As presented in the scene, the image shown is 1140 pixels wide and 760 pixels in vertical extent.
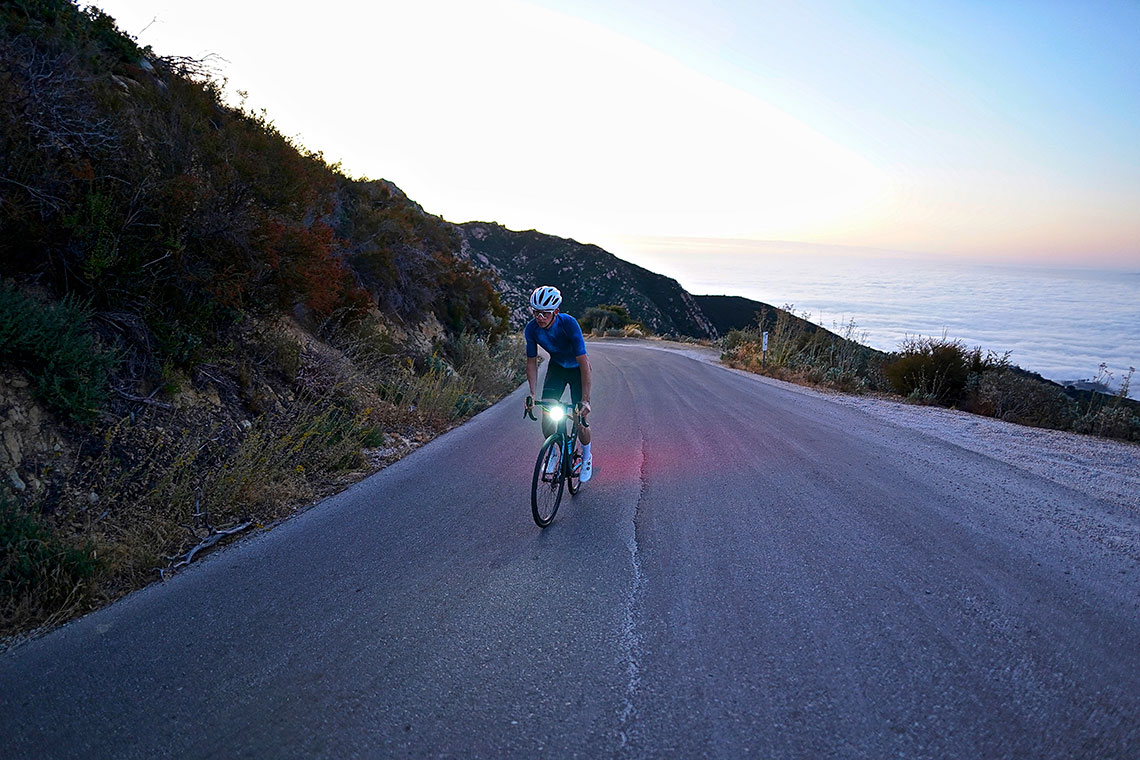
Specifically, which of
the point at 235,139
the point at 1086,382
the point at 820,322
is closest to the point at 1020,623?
the point at 235,139

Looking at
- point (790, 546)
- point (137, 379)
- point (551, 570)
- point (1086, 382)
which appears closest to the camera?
point (551, 570)

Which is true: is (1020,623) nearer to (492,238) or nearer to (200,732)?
(200,732)

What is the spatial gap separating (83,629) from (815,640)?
4.20m

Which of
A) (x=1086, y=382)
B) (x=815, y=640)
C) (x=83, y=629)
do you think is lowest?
(x=83, y=629)

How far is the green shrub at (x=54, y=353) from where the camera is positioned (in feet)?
15.8

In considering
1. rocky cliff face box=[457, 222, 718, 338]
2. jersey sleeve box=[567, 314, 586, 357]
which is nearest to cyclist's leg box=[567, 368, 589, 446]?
jersey sleeve box=[567, 314, 586, 357]

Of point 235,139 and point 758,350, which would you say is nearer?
point 235,139

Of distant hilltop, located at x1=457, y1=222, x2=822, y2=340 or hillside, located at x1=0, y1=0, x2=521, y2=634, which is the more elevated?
distant hilltop, located at x1=457, y1=222, x2=822, y2=340

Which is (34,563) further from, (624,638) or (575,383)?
(575,383)

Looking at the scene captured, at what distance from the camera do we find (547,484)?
5.93 metres

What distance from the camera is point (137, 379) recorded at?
19.3 feet

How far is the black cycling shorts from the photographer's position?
676cm

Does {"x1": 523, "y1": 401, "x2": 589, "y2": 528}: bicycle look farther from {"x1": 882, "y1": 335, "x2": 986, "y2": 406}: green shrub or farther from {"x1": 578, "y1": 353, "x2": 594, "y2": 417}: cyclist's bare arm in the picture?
{"x1": 882, "y1": 335, "x2": 986, "y2": 406}: green shrub

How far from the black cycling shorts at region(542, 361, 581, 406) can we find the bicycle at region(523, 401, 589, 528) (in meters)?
0.34
